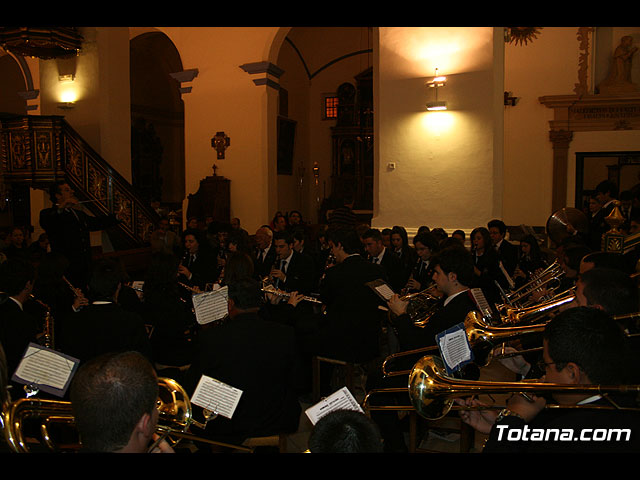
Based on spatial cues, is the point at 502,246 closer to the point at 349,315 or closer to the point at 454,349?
the point at 349,315

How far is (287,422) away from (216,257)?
3820 mm

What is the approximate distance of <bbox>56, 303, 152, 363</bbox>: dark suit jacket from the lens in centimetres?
353

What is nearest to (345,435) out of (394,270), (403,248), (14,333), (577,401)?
(577,401)

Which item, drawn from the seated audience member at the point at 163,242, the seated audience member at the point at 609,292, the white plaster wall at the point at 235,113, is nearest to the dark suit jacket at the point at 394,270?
the seated audience member at the point at 163,242

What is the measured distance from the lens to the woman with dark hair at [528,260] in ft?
21.4

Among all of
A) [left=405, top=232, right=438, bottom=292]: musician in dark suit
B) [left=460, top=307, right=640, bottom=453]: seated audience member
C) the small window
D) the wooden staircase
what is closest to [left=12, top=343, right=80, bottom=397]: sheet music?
[left=460, top=307, right=640, bottom=453]: seated audience member

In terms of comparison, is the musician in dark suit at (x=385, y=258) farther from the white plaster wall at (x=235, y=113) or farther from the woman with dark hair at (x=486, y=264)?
the white plaster wall at (x=235, y=113)

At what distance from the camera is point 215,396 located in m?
2.57

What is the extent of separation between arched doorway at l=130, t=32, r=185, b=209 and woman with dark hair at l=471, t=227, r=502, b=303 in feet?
44.3

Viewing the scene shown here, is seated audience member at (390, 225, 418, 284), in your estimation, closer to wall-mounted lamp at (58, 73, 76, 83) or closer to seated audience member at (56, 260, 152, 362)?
seated audience member at (56, 260, 152, 362)

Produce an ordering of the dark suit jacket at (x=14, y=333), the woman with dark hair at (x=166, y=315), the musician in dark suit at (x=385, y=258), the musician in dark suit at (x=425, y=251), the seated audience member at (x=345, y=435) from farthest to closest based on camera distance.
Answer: the musician in dark suit at (x=385, y=258), the musician in dark suit at (x=425, y=251), the woman with dark hair at (x=166, y=315), the dark suit jacket at (x=14, y=333), the seated audience member at (x=345, y=435)

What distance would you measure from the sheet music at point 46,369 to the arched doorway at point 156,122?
16085mm

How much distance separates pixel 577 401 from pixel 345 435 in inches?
34.9
